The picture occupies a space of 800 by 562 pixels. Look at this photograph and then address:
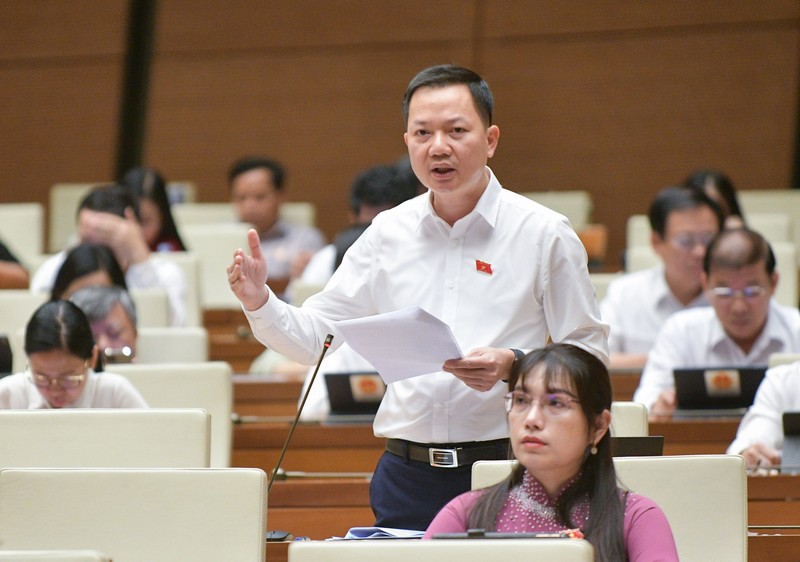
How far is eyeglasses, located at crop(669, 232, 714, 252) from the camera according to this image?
4.75 metres

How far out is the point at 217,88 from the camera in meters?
7.27

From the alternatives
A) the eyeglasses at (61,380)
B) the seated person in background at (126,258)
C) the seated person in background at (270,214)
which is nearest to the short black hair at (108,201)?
the seated person in background at (126,258)

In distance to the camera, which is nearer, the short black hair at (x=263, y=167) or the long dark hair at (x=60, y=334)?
the long dark hair at (x=60, y=334)

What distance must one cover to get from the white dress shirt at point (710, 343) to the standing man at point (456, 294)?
1.66 metres

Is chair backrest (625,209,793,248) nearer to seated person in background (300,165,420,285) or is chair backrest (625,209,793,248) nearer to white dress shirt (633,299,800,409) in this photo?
seated person in background (300,165,420,285)

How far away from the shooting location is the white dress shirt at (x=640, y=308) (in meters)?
4.81

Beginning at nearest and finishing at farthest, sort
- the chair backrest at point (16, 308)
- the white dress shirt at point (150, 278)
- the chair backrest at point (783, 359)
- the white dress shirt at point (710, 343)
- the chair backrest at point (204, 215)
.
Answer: the chair backrest at point (783, 359) → the white dress shirt at point (710, 343) → the chair backrest at point (16, 308) → the white dress shirt at point (150, 278) → the chair backrest at point (204, 215)

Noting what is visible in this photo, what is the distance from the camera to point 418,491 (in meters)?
2.48

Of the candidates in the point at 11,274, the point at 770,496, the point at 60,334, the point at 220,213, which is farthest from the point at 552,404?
the point at 220,213

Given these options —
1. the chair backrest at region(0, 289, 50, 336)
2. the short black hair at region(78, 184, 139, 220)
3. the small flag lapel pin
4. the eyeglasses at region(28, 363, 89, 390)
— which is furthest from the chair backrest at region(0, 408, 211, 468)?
the short black hair at region(78, 184, 139, 220)

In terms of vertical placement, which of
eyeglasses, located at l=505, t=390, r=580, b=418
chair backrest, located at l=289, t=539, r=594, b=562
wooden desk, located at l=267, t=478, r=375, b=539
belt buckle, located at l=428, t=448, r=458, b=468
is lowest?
wooden desk, located at l=267, t=478, r=375, b=539

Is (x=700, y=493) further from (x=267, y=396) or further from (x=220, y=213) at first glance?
(x=220, y=213)

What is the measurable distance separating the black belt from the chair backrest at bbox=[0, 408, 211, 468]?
620 mm

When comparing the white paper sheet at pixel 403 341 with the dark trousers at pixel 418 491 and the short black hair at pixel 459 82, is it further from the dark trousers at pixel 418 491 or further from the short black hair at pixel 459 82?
the short black hair at pixel 459 82
